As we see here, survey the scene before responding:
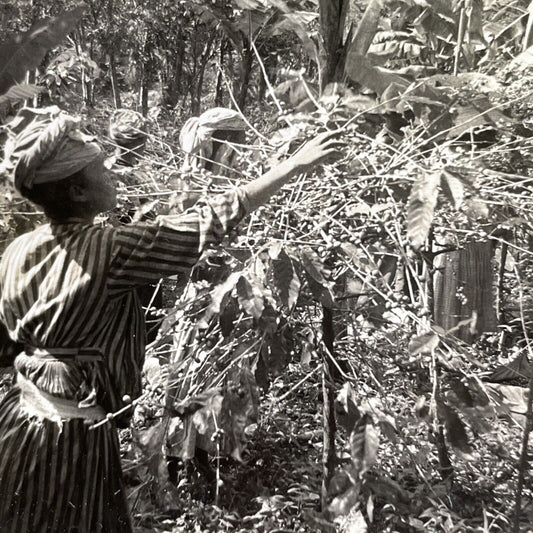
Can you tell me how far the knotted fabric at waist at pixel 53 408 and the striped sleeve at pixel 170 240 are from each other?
1.00 feet

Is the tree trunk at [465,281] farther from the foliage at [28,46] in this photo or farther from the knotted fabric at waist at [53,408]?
the foliage at [28,46]

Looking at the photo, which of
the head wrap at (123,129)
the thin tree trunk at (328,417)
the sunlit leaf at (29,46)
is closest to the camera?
the sunlit leaf at (29,46)

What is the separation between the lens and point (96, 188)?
1.36 meters

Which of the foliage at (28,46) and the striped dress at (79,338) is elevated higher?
the foliage at (28,46)

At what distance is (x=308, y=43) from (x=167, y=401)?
0.96 m

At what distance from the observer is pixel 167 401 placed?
5.52 feet

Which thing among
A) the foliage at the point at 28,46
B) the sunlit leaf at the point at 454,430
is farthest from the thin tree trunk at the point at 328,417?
the foliage at the point at 28,46

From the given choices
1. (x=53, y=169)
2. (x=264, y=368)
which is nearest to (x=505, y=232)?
(x=264, y=368)

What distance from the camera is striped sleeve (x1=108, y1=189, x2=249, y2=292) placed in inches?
50.4

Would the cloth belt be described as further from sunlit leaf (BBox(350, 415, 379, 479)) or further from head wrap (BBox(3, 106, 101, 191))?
sunlit leaf (BBox(350, 415, 379, 479))

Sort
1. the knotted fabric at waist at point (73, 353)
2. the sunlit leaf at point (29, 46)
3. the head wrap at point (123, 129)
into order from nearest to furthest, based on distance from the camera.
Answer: the sunlit leaf at point (29, 46) < the knotted fabric at waist at point (73, 353) < the head wrap at point (123, 129)

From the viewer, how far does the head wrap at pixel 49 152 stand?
126 cm

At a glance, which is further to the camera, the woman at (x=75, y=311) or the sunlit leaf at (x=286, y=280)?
the sunlit leaf at (x=286, y=280)

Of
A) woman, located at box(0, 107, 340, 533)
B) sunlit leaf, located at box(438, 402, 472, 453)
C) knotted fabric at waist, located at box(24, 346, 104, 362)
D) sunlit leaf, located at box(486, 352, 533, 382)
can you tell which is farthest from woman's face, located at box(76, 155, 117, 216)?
sunlit leaf, located at box(486, 352, 533, 382)
